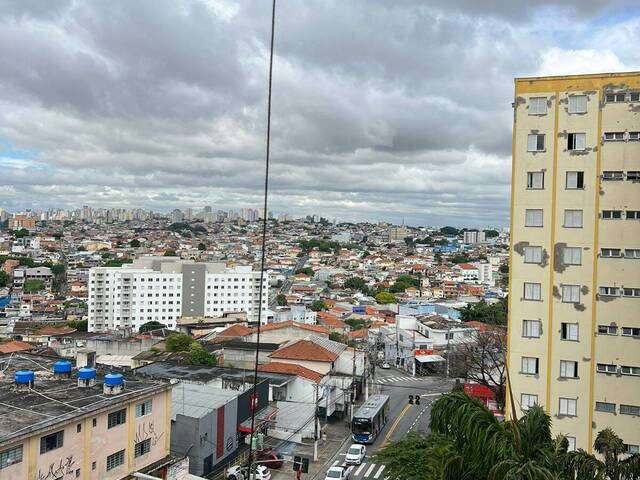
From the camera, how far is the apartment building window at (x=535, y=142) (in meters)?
13.5

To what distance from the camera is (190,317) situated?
176 feet

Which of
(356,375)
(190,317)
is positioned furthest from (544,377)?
(190,317)

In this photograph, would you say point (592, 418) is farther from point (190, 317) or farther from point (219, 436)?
point (190, 317)

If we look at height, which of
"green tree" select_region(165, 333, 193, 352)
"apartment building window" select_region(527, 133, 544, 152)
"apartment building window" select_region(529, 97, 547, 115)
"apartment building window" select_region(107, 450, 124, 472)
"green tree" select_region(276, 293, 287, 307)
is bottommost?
"green tree" select_region(276, 293, 287, 307)

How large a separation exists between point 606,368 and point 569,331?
1098 mm

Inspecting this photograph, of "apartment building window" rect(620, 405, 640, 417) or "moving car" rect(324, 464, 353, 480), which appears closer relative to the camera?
"apartment building window" rect(620, 405, 640, 417)

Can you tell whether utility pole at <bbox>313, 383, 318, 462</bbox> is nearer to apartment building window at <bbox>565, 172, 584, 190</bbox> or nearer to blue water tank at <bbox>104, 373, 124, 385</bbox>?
blue water tank at <bbox>104, 373, 124, 385</bbox>

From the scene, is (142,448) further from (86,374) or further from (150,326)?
(150,326)

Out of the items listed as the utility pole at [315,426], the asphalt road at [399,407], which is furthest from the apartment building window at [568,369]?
the utility pole at [315,426]

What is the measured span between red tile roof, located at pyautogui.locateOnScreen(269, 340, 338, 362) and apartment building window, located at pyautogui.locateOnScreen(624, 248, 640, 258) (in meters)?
14.7

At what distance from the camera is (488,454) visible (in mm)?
6215

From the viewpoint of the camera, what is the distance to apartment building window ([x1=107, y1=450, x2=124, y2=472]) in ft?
39.8

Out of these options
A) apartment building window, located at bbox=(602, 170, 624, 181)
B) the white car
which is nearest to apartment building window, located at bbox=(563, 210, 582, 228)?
apartment building window, located at bbox=(602, 170, 624, 181)

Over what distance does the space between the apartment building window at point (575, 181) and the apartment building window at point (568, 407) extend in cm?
490
